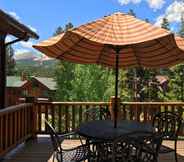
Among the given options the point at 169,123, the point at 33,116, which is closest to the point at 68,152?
the point at 169,123

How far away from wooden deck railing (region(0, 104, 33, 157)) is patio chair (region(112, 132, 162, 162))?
2.54m

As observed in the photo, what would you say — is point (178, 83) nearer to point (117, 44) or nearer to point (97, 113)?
point (97, 113)

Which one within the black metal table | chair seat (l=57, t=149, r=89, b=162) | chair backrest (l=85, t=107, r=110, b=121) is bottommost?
chair seat (l=57, t=149, r=89, b=162)

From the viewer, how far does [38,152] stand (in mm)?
7617

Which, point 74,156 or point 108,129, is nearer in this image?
point 74,156

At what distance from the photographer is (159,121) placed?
6387 millimetres

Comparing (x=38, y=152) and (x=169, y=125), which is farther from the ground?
(x=169, y=125)

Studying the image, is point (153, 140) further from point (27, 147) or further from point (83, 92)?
point (83, 92)

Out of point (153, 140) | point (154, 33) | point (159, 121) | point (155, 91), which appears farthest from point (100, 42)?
point (155, 91)

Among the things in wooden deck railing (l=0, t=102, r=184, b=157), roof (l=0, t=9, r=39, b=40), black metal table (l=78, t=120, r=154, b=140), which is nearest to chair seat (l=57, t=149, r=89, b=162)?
black metal table (l=78, t=120, r=154, b=140)

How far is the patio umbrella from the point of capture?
Result: 4.68 meters

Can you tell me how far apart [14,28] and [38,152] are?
236 cm

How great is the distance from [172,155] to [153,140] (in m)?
2.78

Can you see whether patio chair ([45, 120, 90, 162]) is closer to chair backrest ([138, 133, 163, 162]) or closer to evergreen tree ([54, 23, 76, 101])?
chair backrest ([138, 133, 163, 162])
